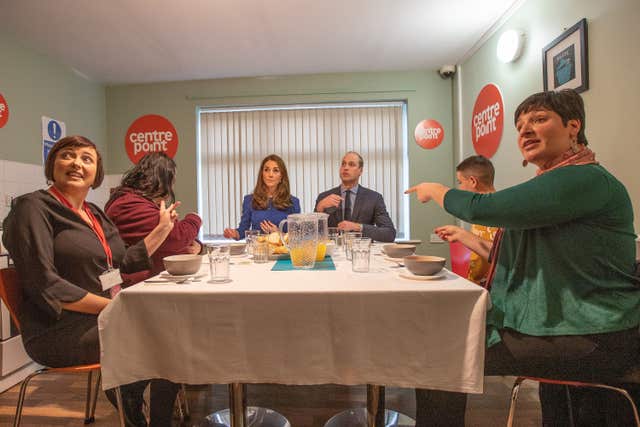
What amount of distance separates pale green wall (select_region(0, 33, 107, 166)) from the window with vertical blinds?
1239mm

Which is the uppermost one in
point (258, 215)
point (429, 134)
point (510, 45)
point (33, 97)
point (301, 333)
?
point (510, 45)

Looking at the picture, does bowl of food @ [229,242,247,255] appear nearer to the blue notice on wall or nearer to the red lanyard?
the red lanyard

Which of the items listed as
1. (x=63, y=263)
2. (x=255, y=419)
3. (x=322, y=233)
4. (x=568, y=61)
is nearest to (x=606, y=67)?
(x=568, y=61)

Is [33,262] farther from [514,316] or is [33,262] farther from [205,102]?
[205,102]

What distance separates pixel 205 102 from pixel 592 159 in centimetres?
389

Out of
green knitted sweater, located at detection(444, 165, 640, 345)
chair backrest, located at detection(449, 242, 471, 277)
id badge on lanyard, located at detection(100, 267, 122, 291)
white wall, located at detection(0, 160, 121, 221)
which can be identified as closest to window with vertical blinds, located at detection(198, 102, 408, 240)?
white wall, located at detection(0, 160, 121, 221)

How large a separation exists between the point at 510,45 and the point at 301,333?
2.80 meters

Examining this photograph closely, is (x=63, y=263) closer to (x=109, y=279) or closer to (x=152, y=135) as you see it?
(x=109, y=279)

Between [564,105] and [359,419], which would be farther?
[359,419]

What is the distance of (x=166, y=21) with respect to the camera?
2787 millimetres

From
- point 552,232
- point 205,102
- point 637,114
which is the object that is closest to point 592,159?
point 552,232

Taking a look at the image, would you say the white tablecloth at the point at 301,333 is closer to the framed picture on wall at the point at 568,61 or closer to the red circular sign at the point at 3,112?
the framed picture on wall at the point at 568,61

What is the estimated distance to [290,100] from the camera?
408 centimetres

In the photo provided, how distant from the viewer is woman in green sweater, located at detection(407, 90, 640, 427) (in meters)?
1.03
